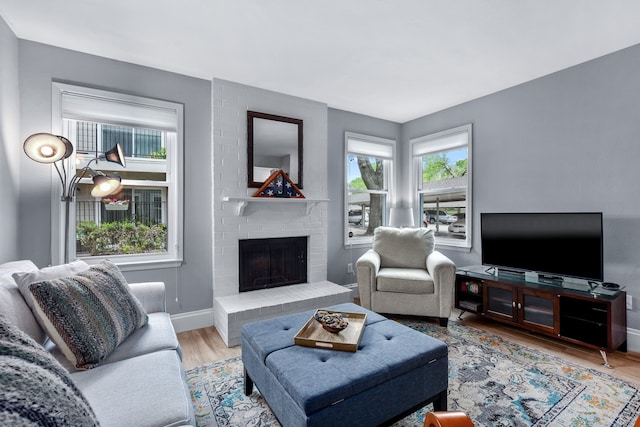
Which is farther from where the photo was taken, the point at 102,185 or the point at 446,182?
the point at 446,182

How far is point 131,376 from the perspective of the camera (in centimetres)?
130

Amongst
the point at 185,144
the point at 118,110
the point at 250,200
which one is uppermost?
the point at 118,110

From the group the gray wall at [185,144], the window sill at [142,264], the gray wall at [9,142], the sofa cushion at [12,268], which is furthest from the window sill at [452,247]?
the gray wall at [9,142]

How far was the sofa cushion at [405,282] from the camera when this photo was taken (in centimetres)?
305

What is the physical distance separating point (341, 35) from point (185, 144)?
5.76 feet

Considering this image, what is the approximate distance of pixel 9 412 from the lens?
1.40 ft

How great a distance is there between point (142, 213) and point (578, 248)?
3.93 m

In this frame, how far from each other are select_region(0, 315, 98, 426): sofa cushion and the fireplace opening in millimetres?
2632

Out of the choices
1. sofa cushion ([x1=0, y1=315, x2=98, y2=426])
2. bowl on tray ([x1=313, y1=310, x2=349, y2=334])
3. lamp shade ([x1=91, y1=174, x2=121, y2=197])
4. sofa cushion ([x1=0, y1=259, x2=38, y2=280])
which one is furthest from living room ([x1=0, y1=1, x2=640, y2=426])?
sofa cushion ([x1=0, y1=315, x2=98, y2=426])

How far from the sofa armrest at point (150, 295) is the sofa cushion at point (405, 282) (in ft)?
6.65

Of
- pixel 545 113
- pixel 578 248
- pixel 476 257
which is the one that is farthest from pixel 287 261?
pixel 545 113

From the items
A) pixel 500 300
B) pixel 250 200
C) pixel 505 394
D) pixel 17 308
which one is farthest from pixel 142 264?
pixel 500 300

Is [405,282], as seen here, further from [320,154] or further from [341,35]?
[341,35]

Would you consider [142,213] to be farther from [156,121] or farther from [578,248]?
[578,248]
